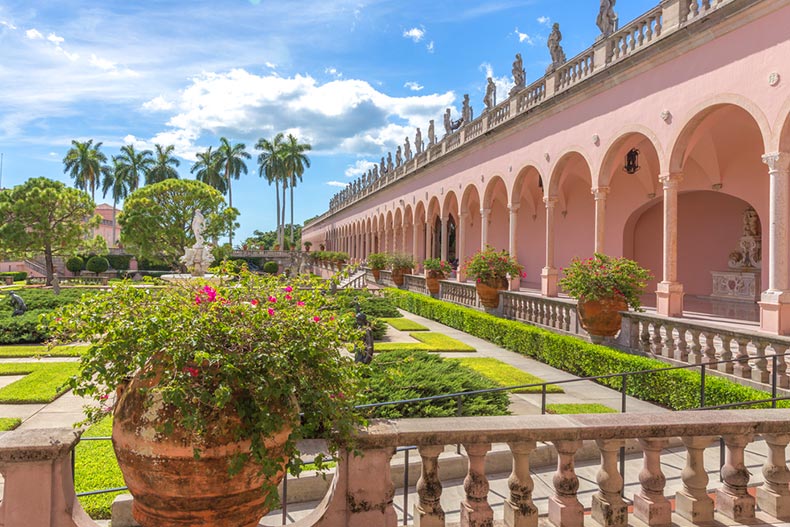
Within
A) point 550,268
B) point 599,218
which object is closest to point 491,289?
point 550,268

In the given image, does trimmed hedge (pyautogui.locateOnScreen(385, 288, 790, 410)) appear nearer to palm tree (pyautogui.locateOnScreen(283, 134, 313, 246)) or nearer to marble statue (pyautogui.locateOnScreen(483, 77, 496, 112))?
marble statue (pyautogui.locateOnScreen(483, 77, 496, 112))

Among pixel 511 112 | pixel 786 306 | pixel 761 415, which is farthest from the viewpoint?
pixel 511 112

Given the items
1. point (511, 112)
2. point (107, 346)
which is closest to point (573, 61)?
point (511, 112)

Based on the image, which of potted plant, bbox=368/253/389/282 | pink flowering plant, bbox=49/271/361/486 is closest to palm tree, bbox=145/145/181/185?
potted plant, bbox=368/253/389/282

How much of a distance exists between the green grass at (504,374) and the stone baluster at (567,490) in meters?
6.04

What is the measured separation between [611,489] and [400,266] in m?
26.1

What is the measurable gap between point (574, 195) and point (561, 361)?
11931 mm

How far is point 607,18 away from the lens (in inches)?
542

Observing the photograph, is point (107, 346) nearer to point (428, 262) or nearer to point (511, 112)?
point (511, 112)

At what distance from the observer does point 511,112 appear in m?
19.2

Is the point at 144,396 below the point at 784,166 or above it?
below

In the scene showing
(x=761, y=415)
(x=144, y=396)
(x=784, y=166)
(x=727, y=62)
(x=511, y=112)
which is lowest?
(x=761, y=415)

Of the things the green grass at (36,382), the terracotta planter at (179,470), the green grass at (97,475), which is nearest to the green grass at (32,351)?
the green grass at (36,382)

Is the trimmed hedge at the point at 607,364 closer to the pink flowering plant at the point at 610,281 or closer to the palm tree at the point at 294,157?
the pink flowering plant at the point at 610,281
